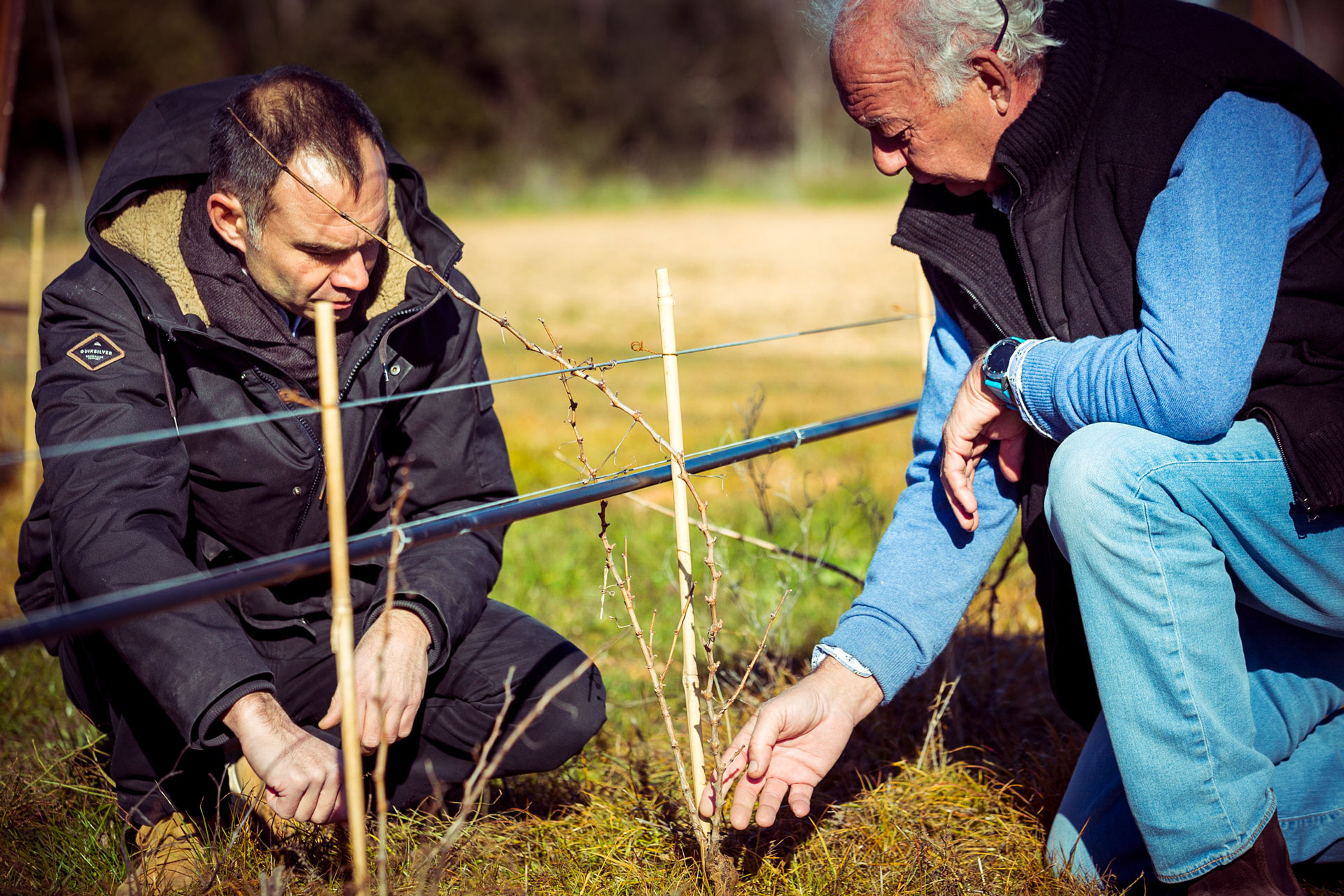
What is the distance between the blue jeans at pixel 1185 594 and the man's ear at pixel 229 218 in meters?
1.58

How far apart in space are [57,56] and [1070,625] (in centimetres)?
412

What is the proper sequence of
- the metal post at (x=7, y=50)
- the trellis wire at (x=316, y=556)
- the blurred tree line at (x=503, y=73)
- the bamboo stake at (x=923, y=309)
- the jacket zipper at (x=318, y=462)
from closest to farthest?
the trellis wire at (x=316, y=556)
the jacket zipper at (x=318, y=462)
the bamboo stake at (x=923, y=309)
the metal post at (x=7, y=50)
the blurred tree line at (x=503, y=73)

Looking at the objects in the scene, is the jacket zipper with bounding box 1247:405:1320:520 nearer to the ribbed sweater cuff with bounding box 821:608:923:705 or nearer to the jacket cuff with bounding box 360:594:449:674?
the ribbed sweater cuff with bounding box 821:608:923:705

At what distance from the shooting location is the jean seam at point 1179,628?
1705 mm

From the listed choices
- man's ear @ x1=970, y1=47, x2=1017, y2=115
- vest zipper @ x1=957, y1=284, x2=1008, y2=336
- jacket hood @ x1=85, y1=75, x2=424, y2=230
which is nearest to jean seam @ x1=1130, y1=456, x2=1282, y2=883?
vest zipper @ x1=957, y1=284, x2=1008, y2=336

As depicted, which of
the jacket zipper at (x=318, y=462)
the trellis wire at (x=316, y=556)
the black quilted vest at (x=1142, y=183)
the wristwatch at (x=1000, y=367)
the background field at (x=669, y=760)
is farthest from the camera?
the jacket zipper at (x=318, y=462)

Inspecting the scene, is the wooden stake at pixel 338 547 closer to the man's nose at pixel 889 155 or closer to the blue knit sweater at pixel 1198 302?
the blue knit sweater at pixel 1198 302

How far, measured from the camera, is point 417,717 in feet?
7.47

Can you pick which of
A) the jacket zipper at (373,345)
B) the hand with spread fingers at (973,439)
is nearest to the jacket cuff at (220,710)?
the jacket zipper at (373,345)

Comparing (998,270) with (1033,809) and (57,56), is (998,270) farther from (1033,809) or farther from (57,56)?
(57,56)

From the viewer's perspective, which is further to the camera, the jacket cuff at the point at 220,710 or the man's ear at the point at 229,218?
the man's ear at the point at 229,218

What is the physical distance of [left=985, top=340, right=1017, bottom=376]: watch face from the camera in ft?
6.20

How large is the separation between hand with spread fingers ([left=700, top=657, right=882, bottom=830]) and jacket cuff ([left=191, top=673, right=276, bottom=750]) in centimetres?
76

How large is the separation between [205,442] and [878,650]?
1.34m
